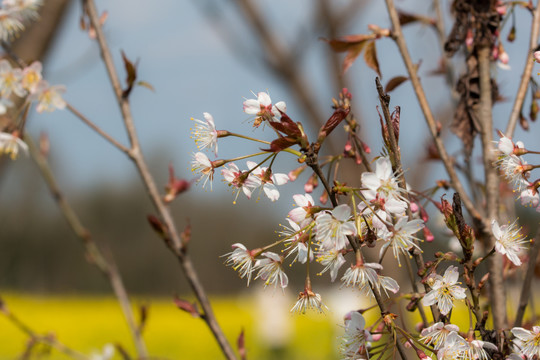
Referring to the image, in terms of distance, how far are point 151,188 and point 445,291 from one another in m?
0.68

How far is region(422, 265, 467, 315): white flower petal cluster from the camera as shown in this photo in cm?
66

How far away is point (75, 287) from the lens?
74.9ft

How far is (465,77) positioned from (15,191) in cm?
2232

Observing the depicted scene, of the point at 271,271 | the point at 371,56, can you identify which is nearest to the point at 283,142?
the point at 271,271

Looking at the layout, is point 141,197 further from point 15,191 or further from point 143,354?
point 143,354

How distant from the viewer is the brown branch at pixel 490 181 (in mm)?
949

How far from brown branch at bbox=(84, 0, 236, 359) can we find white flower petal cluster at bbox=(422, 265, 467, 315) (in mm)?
477

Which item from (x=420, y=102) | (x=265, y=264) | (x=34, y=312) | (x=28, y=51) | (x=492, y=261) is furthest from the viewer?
(x=34, y=312)

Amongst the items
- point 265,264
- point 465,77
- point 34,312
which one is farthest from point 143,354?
point 34,312

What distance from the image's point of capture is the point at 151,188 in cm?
114

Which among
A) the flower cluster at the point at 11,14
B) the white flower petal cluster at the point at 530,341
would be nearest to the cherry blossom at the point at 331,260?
the white flower petal cluster at the point at 530,341

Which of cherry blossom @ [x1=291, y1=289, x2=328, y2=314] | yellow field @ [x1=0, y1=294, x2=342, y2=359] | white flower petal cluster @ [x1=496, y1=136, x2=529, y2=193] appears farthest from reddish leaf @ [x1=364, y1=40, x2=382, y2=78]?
yellow field @ [x1=0, y1=294, x2=342, y2=359]

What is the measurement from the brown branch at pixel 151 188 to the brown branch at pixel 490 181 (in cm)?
49

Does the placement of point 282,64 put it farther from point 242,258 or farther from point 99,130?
point 242,258
